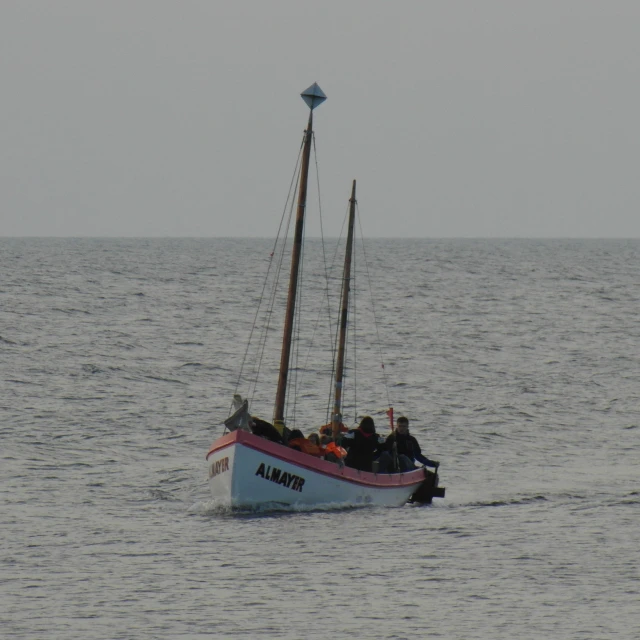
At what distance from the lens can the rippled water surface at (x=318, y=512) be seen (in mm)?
19688

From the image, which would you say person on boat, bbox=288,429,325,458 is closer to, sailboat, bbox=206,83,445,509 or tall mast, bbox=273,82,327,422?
sailboat, bbox=206,83,445,509

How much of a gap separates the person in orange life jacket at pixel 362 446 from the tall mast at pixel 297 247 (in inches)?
61.6

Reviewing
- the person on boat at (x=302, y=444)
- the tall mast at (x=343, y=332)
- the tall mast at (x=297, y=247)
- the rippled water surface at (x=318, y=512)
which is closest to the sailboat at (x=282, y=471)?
the tall mast at (x=297, y=247)

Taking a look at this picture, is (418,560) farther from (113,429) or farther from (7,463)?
(113,429)

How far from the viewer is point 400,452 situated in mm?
30031

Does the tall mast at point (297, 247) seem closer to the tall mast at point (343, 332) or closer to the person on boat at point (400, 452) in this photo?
the person on boat at point (400, 452)

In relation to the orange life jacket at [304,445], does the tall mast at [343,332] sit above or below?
above

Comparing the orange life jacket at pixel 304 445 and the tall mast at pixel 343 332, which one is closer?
the orange life jacket at pixel 304 445

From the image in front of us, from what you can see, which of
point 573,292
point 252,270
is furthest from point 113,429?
point 252,270

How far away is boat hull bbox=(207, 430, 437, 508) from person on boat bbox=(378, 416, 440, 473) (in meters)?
1.05

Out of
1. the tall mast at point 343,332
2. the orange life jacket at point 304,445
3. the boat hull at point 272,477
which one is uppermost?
the tall mast at point 343,332

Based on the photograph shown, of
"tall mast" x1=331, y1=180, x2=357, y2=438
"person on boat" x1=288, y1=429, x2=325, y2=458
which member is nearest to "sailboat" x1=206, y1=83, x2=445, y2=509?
"person on boat" x1=288, y1=429, x2=325, y2=458

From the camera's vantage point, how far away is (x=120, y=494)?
1177 inches

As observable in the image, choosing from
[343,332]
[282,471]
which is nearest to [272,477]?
[282,471]
